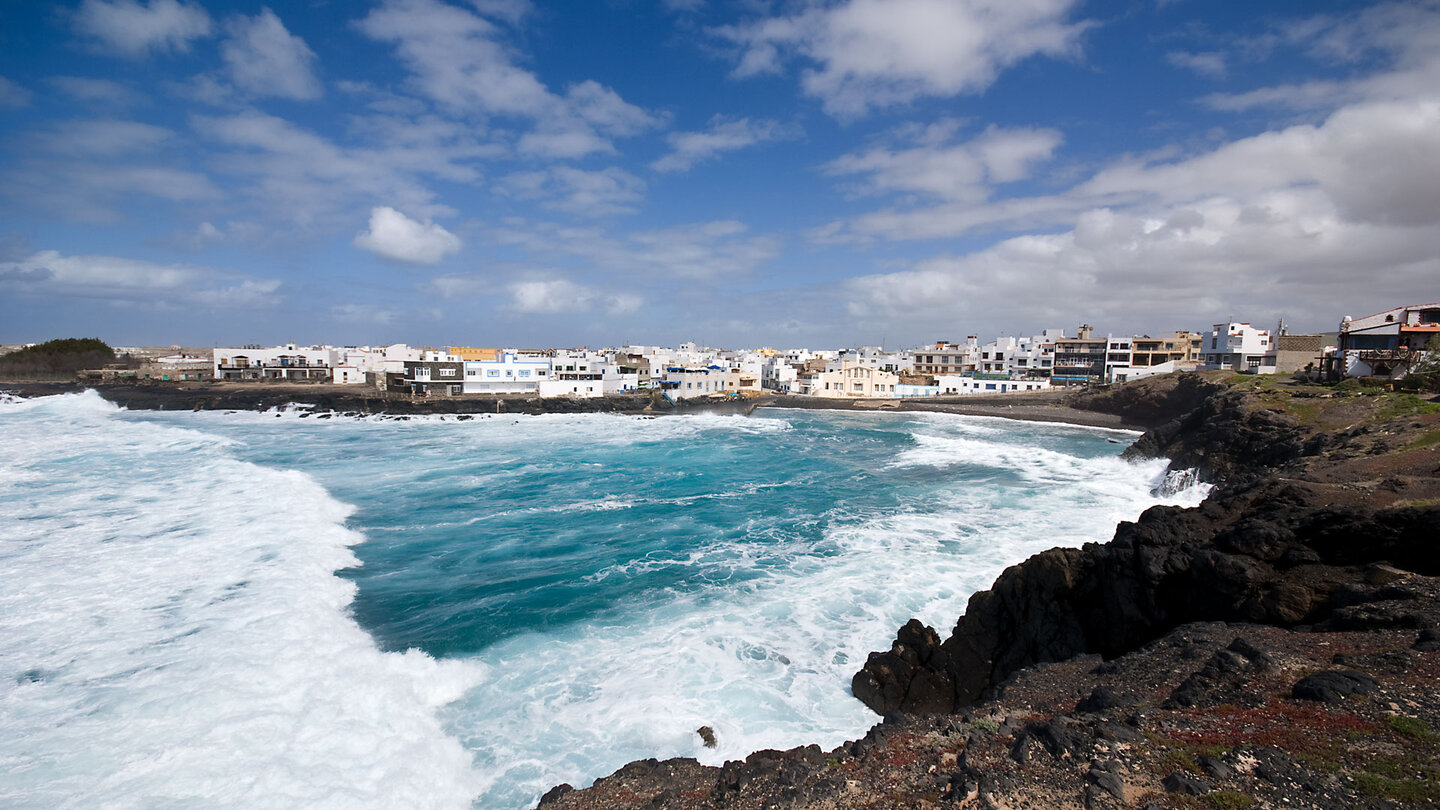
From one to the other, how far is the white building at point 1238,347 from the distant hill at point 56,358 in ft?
489

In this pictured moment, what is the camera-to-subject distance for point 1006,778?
5328mm

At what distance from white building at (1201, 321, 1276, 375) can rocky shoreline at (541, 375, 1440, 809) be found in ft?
153

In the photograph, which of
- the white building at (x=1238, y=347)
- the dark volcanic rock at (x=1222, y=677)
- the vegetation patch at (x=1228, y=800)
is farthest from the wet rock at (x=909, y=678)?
the white building at (x=1238, y=347)

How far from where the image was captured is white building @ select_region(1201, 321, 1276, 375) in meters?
50.6

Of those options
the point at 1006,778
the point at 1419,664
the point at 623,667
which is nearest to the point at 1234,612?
the point at 1419,664

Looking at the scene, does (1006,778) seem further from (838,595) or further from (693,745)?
(838,595)

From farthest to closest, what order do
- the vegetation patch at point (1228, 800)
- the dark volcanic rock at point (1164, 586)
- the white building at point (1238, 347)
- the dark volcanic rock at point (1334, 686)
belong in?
Result: the white building at point (1238, 347) → the dark volcanic rock at point (1164, 586) → the dark volcanic rock at point (1334, 686) → the vegetation patch at point (1228, 800)


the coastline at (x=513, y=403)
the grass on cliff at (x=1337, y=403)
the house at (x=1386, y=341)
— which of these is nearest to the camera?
the grass on cliff at (x=1337, y=403)

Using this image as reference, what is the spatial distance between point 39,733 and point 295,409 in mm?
62727

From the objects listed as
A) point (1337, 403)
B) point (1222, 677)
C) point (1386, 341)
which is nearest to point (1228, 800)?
point (1222, 677)

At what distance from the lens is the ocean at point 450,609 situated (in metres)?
8.60

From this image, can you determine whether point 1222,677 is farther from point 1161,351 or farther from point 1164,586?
point 1161,351

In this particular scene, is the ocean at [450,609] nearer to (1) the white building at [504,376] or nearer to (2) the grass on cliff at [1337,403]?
(2) the grass on cliff at [1337,403]

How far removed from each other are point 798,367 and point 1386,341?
63271 mm
